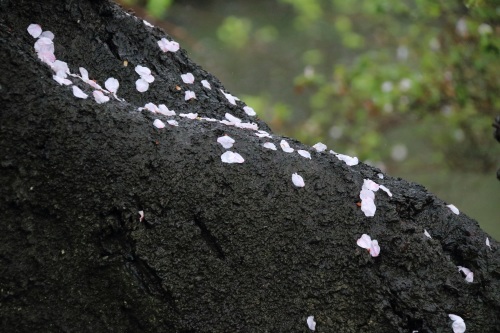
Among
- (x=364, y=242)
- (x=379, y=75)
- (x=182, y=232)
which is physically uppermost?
(x=379, y=75)

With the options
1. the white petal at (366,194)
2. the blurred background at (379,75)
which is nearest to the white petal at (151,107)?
the white petal at (366,194)

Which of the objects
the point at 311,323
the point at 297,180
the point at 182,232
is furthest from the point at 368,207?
the point at 182,232

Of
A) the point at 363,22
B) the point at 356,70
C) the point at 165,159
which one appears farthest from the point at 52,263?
the point at 363,22

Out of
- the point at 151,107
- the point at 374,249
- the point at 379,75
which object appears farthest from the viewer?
the point at 379,75

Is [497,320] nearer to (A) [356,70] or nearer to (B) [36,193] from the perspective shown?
(B) [36,193]

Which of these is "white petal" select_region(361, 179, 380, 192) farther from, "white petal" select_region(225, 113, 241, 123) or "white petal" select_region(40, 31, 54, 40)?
"white petal" select_region(40, 31, 54, 40)

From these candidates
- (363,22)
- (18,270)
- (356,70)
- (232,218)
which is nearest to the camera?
(18,270)

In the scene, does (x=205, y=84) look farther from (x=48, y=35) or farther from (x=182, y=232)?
(x=182, y=232)
